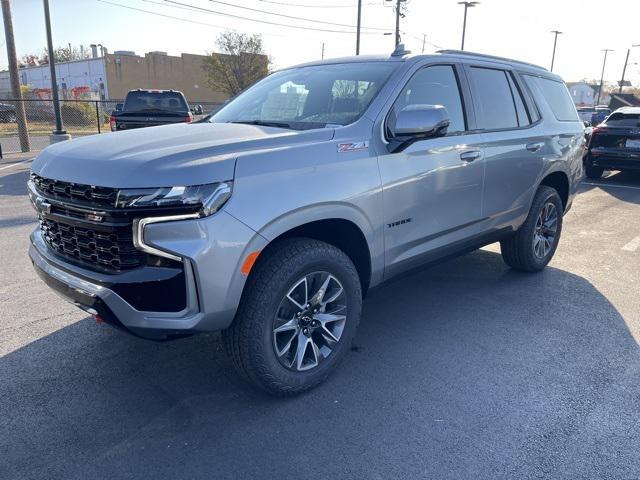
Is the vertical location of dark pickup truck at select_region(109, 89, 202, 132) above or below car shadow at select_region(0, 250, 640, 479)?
above

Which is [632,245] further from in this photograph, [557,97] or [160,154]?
[160,154]

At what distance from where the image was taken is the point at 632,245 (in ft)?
21.7

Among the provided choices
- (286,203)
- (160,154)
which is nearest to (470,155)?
(286,203)

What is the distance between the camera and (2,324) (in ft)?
13.3

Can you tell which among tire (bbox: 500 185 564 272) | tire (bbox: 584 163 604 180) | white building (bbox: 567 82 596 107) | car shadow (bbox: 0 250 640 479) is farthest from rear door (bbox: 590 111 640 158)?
white building (bbox: 567 82 596 107)

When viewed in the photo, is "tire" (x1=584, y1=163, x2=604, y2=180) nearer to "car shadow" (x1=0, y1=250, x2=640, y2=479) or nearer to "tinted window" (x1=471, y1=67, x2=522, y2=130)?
"tinted window" (x1=471, y1=67, x2=522, y2=130)

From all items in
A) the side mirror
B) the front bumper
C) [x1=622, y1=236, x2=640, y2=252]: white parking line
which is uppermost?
the side mirror

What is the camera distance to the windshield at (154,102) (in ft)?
41.0

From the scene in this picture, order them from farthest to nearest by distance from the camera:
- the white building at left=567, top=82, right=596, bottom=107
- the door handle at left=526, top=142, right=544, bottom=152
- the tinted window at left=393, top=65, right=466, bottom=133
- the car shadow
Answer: the white building at left=567, top=82, right=596, bottom=107 → the door handle at left=526, top=142, right=544, bottom=152 → the tinted window at left=393, top=65, right=466, bottom=133 → the car shadow

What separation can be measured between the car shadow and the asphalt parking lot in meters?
0.01

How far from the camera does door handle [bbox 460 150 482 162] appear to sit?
13.0ft

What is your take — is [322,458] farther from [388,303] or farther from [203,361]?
[388,303]

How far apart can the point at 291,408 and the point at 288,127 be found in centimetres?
176

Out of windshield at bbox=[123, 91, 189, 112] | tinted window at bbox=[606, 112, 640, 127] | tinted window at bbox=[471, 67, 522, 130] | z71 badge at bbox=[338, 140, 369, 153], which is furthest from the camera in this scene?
windshield at bbox=[123, 91, 189, 112]
